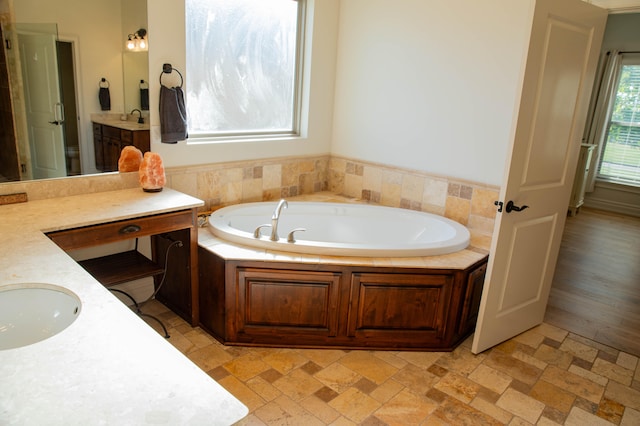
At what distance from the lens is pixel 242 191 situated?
3.51m

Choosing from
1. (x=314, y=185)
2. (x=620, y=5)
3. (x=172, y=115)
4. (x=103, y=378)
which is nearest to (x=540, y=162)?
(x=620, y=5)

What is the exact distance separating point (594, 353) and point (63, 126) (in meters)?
3.46

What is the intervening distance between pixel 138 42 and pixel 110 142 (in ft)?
2.05

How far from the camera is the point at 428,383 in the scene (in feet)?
7.98

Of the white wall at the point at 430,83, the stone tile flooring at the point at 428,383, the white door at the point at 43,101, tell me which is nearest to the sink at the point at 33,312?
the stone tile flooring at the point at 428,383

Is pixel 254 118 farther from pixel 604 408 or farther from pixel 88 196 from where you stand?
pixel 604 408

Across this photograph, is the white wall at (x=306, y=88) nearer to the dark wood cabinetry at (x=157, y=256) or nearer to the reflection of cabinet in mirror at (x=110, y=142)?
the reflection of cabinet in mirror at (x=110, y=142)

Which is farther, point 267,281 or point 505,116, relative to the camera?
point 505,116

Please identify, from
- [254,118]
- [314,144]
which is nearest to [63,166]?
[254,118]

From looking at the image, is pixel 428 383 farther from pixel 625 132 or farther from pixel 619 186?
pixel 625 132

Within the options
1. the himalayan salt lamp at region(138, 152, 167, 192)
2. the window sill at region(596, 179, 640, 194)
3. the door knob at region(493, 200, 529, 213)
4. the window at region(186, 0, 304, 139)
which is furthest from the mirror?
the window sill at region(596, 179, 640, 194)

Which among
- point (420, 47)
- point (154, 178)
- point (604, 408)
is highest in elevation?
point (420, 47)

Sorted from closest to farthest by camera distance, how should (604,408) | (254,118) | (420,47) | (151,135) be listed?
(604,408) → (151,135) → (420,47) → (254,118)

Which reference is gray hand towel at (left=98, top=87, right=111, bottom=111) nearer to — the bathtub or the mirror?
the mirror
